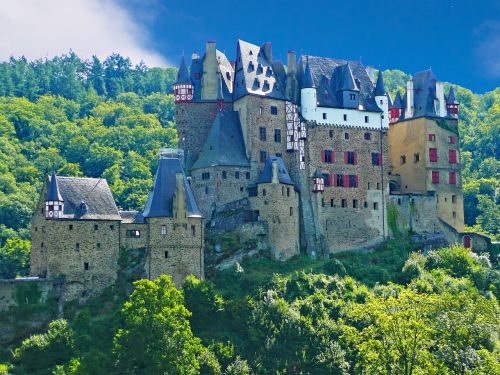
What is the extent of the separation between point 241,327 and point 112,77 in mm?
112906

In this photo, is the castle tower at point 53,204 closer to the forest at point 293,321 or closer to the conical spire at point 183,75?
the forest at point 293,321

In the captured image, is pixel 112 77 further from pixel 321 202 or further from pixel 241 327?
pixel 241 327

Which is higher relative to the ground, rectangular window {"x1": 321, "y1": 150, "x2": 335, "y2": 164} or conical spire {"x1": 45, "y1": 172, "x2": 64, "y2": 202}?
rectangular window {"x1": 321, "y1": 150, "x2": 335, "y2": 164}

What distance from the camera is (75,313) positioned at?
233 ft

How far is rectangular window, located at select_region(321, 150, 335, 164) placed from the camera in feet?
281

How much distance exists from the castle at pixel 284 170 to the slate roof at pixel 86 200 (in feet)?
0.29

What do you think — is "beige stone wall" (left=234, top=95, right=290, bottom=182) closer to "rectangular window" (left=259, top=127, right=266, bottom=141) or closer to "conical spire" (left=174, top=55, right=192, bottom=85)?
"rectangular window" (left=259, top=127, right=266, bottom=141)

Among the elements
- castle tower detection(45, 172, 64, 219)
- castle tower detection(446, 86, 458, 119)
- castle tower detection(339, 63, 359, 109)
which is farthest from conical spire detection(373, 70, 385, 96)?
castle tower detection(45, 172, 64, 219)

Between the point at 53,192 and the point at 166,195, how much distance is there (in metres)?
7.59

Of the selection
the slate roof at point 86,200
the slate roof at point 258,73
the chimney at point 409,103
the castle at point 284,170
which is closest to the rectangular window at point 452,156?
the castle at point 284,170

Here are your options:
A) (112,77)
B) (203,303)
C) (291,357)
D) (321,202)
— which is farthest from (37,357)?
(112,77)

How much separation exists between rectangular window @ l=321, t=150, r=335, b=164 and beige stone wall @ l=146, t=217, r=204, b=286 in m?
15.8

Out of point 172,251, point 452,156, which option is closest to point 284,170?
point 172,251

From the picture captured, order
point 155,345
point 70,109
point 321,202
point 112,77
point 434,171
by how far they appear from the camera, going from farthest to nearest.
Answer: point 112,77 < point 70,109 < point 434,171 < point 321,202 < point 155,345
